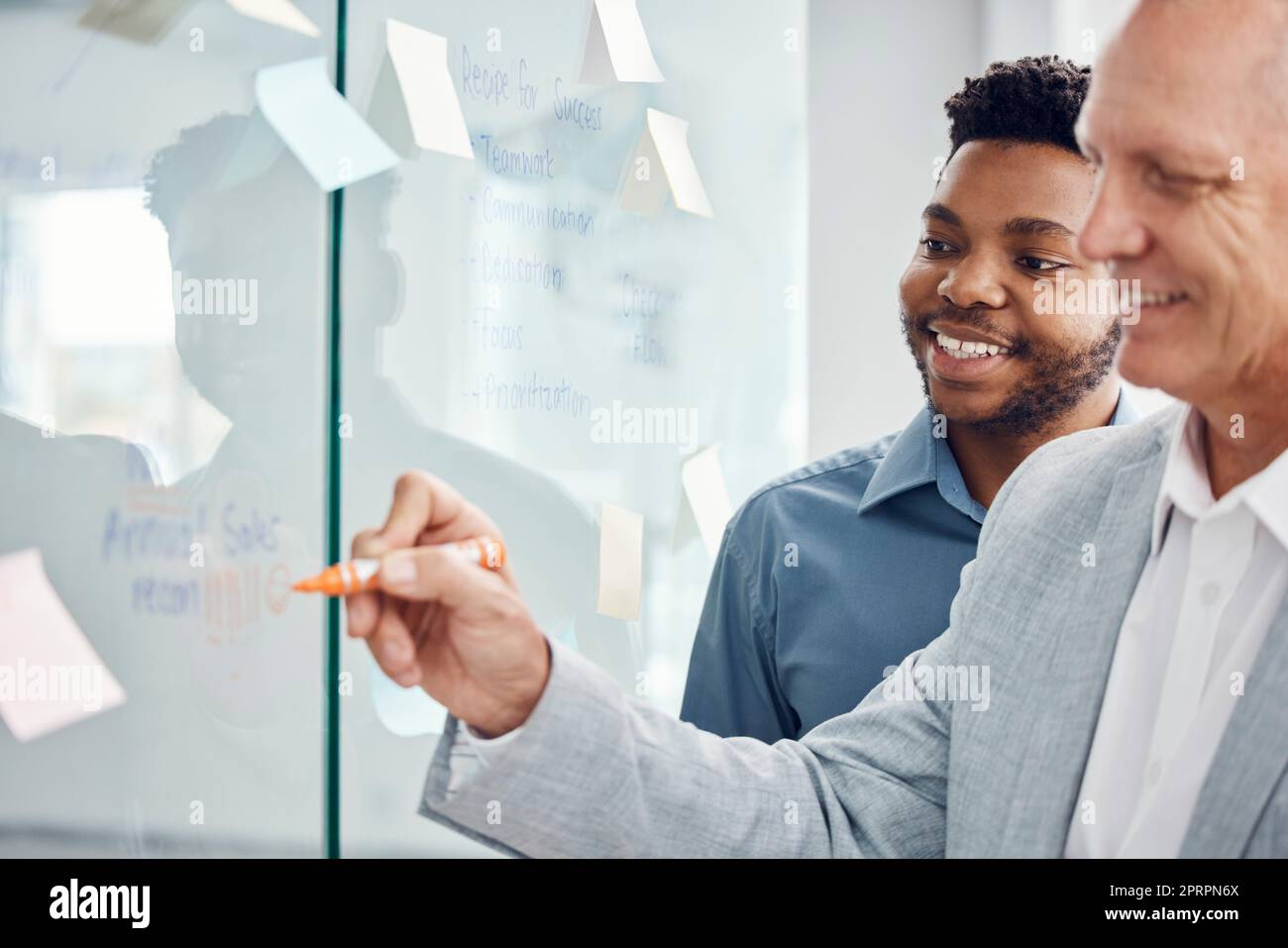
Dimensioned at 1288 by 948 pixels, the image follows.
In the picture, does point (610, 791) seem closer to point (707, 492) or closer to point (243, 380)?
point (243, 380)

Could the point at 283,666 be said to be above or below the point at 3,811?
above

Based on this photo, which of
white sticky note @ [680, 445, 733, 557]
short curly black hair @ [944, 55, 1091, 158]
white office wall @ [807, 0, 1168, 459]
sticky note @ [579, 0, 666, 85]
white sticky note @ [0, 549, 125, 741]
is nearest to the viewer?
white sticky note @ [0, 549, 125, 741]

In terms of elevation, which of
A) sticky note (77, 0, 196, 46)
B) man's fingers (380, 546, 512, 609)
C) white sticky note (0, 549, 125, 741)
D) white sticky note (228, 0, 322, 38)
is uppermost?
white sticky note (228, 0, 322, 38)

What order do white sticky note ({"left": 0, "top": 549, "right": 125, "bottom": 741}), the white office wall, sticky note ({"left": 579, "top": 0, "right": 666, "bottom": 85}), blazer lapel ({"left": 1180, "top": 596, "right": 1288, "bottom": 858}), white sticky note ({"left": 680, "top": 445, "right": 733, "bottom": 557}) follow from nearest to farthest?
1. blazer lapel ({"left": 1180, "top": 596, "right": 1288, "bottom": 858})
2. white sticky note ({"left": 0, "top": 549, "right": 125, "bottom": 741})
3. sticky note ({"left": 579, "top": 0, "right": 666, "bottom": 85})
4. white sticky note ({"left": 680, "top": 445, "right": 733, "bottom": 557})
5. the white office wall

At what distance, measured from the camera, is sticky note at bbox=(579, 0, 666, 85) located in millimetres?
1767

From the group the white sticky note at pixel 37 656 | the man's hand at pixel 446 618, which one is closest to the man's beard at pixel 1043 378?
the man's hand at pixel 446 618

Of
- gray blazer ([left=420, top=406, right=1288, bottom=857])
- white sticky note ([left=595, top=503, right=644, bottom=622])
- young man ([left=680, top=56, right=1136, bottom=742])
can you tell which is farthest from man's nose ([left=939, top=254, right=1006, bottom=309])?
white sticky note ([left=595, top=503, right=644, bottom=622])

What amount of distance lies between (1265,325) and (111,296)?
1188 mm

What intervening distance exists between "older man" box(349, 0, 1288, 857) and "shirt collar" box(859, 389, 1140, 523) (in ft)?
1.67

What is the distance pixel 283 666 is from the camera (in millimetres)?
1427

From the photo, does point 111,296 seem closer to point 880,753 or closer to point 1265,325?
point 880,753

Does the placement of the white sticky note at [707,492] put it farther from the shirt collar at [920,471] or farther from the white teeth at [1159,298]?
the white teeth at [1159,298]

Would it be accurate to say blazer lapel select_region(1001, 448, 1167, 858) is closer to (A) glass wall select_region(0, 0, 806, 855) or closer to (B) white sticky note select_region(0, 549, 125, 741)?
(A) glass wall select_region(0, 0, 806, 855)
